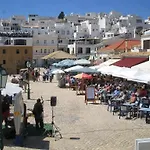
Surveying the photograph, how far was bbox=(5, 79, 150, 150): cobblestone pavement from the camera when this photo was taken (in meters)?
11.0

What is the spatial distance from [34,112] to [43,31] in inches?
3198

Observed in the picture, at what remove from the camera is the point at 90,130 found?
42.6 feet

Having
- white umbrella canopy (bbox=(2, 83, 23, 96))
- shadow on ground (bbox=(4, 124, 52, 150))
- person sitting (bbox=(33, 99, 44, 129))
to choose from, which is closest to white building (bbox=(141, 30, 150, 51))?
white umbrella canopy (bbox=(2, 83, 23, 96))

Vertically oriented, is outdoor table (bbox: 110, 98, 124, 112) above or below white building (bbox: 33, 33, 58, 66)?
below

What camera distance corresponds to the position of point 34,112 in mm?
12867

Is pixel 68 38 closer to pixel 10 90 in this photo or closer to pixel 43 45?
pixel 43 45

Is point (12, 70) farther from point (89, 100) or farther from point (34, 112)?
point (34, 112)

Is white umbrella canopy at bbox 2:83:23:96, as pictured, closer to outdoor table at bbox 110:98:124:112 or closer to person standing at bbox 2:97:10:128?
person standing at bbox 2:97:10:128

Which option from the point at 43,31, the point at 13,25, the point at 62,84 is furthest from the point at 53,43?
the point at 62,84

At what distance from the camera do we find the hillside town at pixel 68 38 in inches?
2277

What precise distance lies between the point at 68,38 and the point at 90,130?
269 feet

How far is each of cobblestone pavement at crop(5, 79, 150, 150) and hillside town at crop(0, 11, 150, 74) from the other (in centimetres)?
1628

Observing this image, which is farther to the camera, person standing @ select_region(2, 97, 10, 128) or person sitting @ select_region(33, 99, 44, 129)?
person sitting @ select_region(33, 99, 44, 129)

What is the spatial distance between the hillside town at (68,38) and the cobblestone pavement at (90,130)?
16278 millimetres
